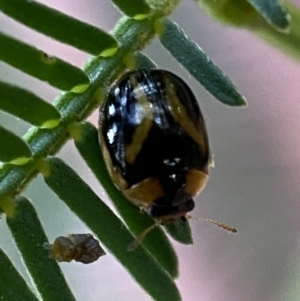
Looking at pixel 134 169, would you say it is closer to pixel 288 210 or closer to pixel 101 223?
pixel 101 223

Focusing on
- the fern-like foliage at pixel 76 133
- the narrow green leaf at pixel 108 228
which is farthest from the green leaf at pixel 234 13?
the narrow green leaf at pixel 108 228

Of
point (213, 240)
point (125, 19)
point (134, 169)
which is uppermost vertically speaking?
point (125, 19)

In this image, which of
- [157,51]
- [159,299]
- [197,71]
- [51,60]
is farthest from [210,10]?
[157,51]

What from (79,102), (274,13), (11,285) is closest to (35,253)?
(11,285)

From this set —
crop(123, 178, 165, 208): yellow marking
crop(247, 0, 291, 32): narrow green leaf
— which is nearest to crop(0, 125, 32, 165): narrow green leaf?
crop(123, 178, 165, 208): yellow marking

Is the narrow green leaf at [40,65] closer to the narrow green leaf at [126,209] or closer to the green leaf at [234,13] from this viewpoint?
the narrow green leaf at [126,209]

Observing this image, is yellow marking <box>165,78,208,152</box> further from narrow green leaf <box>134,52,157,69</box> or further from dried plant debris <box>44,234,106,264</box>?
dried plant debris <box>44,234,106,264</box>
